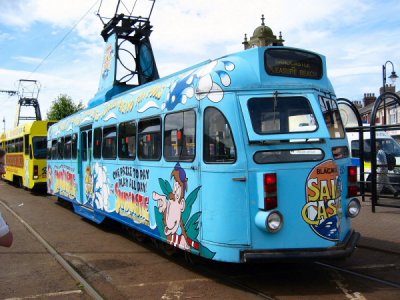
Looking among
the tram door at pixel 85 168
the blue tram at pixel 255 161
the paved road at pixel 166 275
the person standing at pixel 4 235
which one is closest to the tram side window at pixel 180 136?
the blue tram at pixel 255 161

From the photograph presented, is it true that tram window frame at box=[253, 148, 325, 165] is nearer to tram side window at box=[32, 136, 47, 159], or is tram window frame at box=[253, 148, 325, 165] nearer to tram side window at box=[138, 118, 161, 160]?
tram side window at box=[138, 118, 161, 160]

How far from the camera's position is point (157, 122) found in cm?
689

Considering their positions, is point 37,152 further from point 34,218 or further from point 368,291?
point 368,291

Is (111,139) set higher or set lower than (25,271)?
higher

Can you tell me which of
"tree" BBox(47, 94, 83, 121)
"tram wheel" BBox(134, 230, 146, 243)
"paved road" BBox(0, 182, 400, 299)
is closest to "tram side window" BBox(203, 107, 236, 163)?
"paved road" BBox(0, 182, 400, 299)

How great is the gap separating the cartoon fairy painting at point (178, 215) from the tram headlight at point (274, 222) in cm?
78

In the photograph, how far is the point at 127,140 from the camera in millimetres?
8102

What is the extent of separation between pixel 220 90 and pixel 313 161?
1.37 m

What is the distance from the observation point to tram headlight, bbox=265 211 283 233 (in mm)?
5238

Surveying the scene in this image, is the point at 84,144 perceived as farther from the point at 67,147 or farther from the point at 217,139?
the point at 217,139

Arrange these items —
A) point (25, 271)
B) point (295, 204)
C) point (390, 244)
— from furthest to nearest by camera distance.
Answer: point (390, 244) < point (25, 271) < point (295, 204)

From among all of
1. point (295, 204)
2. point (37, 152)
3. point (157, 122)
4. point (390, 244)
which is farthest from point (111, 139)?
point (37, 152)

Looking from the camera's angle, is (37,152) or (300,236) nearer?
(300,236)

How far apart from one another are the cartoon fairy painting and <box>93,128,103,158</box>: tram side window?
10.7 feet
